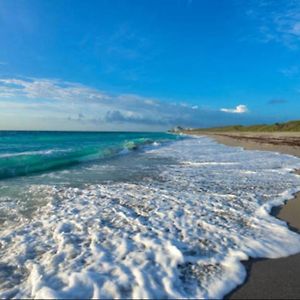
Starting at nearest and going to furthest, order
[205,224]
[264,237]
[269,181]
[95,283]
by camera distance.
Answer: [95,283] → [264,237] → [205,224] → [269,181]

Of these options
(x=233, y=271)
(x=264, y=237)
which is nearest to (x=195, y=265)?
(x=233, y=271)

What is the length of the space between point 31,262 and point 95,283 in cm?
137

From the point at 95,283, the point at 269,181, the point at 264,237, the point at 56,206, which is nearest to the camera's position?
the point at 95,283

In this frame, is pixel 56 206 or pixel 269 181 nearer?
pixel 56 206

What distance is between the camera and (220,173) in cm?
1459

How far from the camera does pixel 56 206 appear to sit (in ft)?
27.6

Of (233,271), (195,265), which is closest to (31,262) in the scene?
(195,265)

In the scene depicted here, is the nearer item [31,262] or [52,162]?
[31,262]

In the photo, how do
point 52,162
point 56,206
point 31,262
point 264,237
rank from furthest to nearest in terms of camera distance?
point 52,162, point 56,206, point 264,237, point 31,262

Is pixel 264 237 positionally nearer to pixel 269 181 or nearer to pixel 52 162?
pixel 269 181

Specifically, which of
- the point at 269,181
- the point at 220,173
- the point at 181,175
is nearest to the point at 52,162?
the point at 181,175

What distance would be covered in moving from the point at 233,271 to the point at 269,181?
339 inches

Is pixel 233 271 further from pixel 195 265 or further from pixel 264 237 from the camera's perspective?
pixel 264 237

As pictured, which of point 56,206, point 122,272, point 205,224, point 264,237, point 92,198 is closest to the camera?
point 122,272
